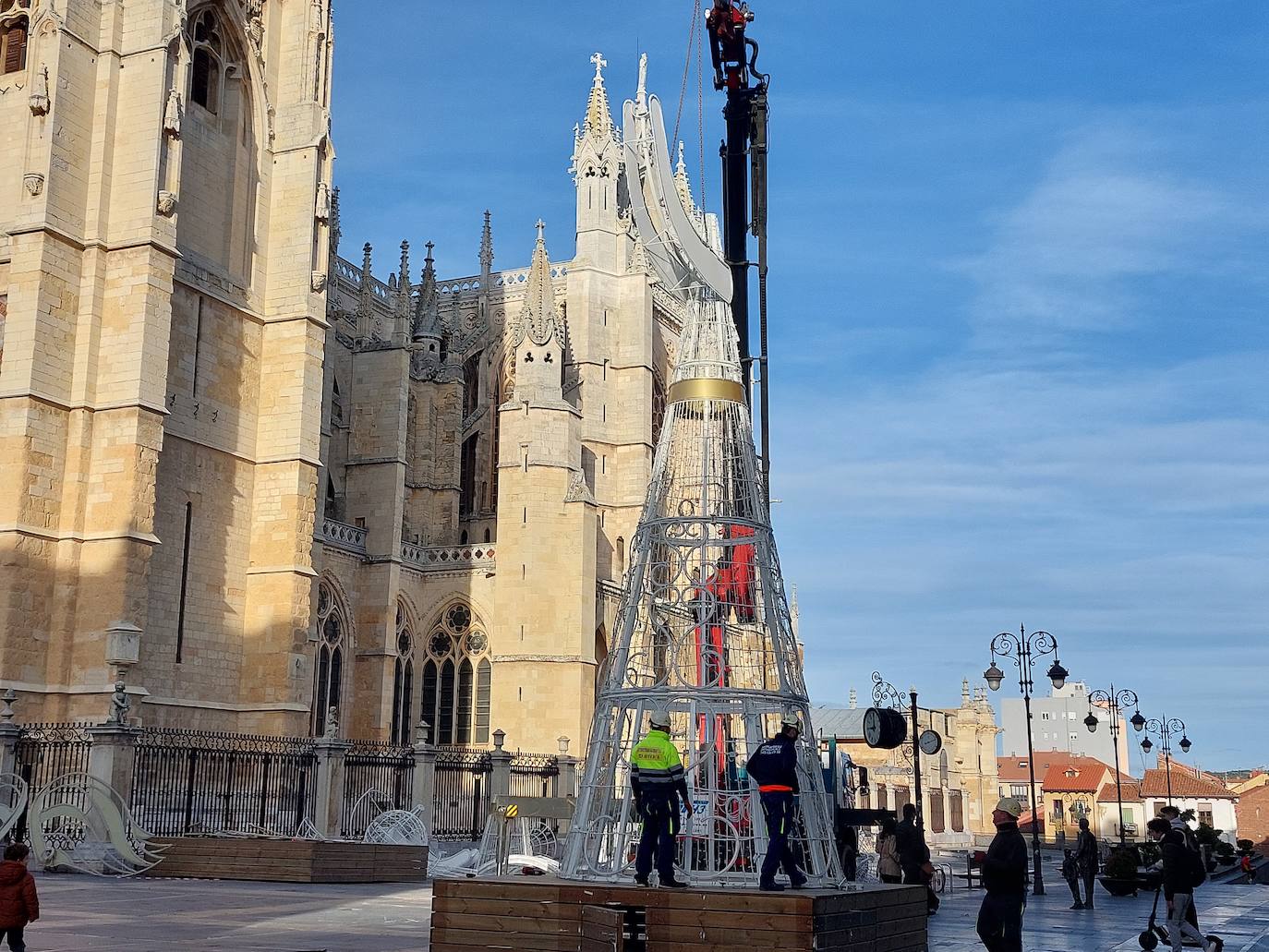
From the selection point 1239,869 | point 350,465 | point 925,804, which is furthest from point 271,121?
point 925,804

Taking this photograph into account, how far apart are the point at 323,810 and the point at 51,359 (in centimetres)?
929

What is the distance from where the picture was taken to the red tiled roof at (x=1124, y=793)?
77062 millimetres

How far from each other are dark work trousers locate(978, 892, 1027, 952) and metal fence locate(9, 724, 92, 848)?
45.4 feet

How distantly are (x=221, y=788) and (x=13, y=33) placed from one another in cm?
1517

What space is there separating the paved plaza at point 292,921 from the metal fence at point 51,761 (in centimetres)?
133

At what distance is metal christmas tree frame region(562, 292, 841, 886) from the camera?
9.62 metres

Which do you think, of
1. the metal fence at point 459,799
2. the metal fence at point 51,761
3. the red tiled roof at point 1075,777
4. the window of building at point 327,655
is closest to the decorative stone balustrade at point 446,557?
the window of building at point 327,655

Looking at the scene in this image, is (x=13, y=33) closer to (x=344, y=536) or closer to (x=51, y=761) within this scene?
(x=344, y=536)

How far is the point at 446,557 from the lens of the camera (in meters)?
37.8

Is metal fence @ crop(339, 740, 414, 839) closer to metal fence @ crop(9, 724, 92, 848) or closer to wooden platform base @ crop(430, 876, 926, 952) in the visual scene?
metal fence @ crop(9, 724, 92, 848)

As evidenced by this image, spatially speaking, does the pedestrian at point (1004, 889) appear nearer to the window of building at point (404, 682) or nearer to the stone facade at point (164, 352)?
the stone facade at point (164, 352)

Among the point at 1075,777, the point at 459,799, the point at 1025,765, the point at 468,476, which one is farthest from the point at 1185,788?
the point at 459,799

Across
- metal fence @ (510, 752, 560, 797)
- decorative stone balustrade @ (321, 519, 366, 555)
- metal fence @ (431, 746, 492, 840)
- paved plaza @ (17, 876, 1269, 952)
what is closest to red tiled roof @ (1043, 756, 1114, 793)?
decorative stone balustrade @ (321, 519, 366, 555)

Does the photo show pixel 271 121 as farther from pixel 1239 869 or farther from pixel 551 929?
pixel 1239 869
